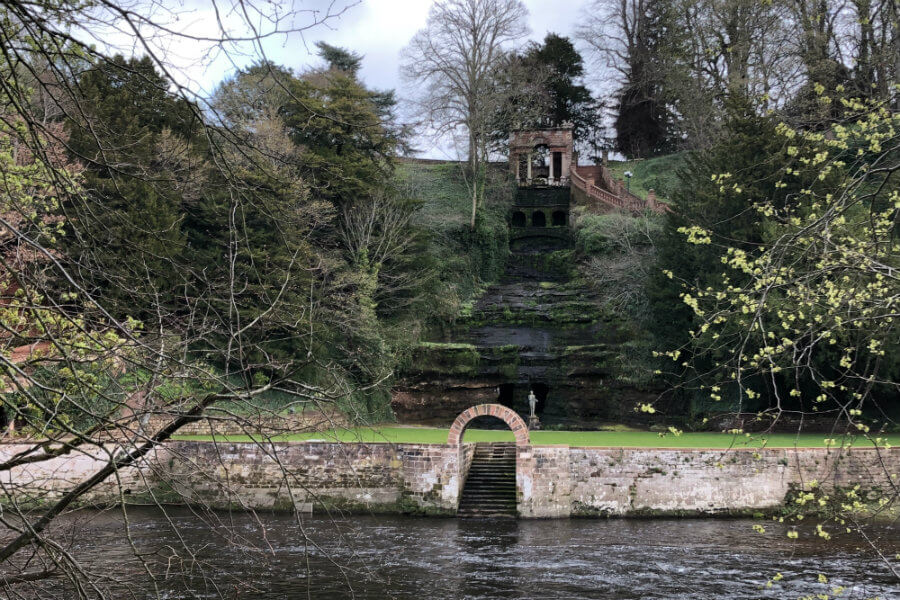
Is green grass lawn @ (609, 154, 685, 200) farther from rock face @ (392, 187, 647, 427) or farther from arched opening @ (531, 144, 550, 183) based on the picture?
rock face @ (392, 187, 647, 427)

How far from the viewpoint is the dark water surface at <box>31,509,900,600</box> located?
1238 cm

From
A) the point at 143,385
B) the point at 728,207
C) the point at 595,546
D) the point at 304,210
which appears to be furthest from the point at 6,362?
the point at 728,207

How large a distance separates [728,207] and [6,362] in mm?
25546

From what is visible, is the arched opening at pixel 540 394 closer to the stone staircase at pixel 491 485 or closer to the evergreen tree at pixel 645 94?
the stone staircase at pixel 491 485

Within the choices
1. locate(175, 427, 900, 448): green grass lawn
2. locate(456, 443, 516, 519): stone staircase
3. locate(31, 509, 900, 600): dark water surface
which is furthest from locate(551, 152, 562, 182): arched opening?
locate(31, 509, 900, 600): dark water surface

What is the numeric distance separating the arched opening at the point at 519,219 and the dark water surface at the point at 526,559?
2882 cm

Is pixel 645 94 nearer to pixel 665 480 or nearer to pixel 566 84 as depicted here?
pixel 566 84

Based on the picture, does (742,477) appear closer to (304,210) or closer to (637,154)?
(304,210)

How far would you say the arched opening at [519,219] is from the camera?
45.4m

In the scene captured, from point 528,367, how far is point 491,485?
10569 millimetres

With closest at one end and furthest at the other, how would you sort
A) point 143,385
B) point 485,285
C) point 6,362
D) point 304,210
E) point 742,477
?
point 6,362, point 143,385, point 742,477, point 304,210, point 485,285

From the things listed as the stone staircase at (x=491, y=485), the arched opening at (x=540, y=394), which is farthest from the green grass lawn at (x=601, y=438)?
the arched opening at (x=540, y=394)

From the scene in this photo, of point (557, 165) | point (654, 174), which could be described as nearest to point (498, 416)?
point (654, 174)

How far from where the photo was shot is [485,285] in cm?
3744
